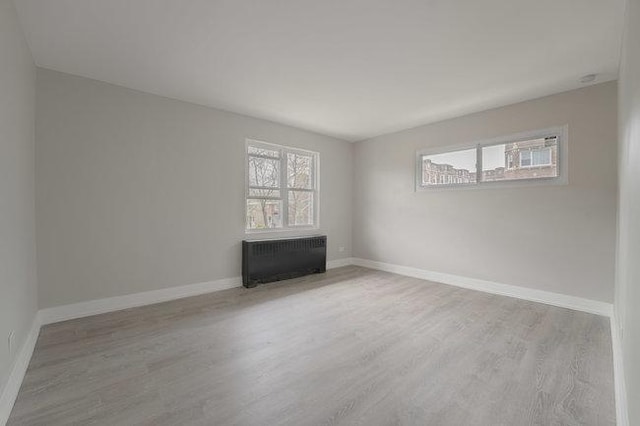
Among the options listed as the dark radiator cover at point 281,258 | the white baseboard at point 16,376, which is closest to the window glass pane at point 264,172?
the dark radiator cover at point 281,258

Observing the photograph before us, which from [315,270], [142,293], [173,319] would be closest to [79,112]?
[142,293]

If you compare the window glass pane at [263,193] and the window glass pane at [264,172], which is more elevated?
the window glass pane at [264,172]

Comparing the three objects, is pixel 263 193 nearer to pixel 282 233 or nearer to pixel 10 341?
pixel 282 233

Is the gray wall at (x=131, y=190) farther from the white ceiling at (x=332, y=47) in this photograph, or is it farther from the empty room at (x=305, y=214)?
the white ceiling at (x=332, y=47)

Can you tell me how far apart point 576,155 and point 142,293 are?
5.60 m

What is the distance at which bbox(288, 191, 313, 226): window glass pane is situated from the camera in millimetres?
5102

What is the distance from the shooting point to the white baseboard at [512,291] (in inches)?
128

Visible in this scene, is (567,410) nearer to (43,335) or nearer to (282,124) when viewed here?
(43,335)

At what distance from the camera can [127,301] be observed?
11.0 ft

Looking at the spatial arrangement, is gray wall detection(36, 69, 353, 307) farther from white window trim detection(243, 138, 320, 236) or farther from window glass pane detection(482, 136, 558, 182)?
window glass pane detection(482, 136, 558, 182)

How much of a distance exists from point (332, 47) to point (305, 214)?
128 inches

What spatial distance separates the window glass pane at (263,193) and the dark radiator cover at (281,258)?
78cm

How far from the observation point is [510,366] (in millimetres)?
2139

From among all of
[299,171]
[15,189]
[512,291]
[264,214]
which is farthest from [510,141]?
[15,189]
